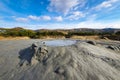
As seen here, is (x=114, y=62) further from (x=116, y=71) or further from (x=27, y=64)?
(x=27, y=64)

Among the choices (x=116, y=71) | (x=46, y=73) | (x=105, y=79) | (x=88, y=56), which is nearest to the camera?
(x=105, y=79)

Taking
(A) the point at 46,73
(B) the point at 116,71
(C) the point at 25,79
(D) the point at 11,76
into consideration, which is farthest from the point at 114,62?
(D) the point at 11,76

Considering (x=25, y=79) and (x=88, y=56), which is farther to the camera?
(x=88, y=56)

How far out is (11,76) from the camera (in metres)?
6.12

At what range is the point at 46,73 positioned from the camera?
5.83 m

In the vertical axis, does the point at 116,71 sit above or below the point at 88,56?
below

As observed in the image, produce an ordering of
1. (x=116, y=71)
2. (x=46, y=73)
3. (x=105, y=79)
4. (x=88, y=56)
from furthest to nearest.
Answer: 1. (x=88, y=56)
2. (x=116, y=71)
3. (x=46, y=73)
4. (x=105, y=79)

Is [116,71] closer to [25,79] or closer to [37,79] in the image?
[37,79]

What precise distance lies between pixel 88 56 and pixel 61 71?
2.25 metres

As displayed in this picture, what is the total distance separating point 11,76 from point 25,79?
900 mm

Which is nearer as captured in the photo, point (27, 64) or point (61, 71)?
point (61, 71)

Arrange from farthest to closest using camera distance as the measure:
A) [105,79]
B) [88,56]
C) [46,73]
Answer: [88,56] < [46,73] < [105,79]

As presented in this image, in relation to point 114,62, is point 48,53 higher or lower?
higher

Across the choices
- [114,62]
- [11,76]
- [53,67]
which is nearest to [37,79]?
[53,67]
